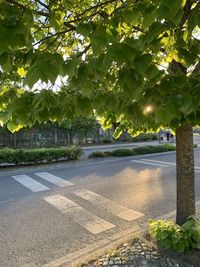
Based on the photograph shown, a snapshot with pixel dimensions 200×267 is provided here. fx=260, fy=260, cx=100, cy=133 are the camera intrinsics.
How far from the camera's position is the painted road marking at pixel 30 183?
8194mm

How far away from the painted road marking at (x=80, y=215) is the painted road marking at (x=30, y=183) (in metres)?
1.08

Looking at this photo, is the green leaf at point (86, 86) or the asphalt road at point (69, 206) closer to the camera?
the green leaf at point (86, 86)

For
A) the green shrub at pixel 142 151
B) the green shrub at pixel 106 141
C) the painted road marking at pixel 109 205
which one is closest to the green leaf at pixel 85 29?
the painted road marking at pixel 109 205

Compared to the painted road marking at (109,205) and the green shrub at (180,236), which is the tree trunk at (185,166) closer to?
the green shrub at (180,236)

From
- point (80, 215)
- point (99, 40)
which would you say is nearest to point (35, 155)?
point (80, 215)

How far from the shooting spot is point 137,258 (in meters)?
3.55

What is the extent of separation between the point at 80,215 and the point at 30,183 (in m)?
3.65

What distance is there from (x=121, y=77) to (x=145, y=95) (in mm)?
479

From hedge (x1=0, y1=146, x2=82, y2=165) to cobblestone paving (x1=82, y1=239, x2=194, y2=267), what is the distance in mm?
9248

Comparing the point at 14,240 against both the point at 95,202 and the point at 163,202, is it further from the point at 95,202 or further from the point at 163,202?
the point at 163,202

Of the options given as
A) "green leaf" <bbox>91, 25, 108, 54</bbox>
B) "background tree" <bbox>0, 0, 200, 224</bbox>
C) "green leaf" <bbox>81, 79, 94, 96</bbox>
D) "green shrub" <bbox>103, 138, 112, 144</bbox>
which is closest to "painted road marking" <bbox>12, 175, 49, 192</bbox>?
"background tree" <bbox>0, 0, 200, 224</bbox>

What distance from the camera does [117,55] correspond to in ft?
5.08

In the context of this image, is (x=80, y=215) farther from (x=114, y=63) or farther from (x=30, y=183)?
(x=114, y=63)

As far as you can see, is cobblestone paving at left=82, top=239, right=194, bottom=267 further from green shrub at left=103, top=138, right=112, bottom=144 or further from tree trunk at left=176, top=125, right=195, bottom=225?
green shrub at left=103, top=138, right=112, bottom=144
